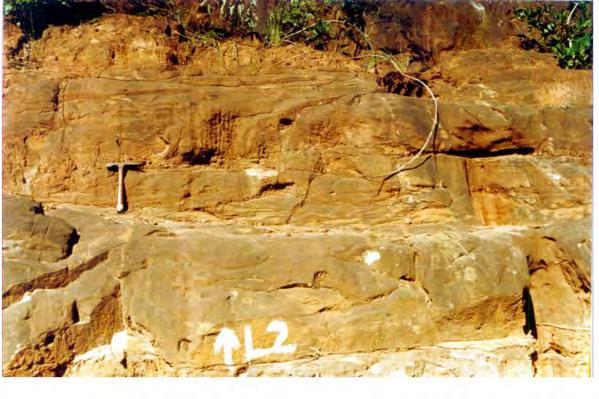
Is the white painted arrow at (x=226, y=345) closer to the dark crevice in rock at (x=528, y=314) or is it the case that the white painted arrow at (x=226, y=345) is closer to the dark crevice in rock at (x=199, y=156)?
the dark crevice in rock at (x=199, y=156)

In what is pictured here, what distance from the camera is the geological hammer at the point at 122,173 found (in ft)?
19.9

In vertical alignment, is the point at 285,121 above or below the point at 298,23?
below

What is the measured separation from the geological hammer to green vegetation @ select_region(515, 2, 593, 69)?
6207mm

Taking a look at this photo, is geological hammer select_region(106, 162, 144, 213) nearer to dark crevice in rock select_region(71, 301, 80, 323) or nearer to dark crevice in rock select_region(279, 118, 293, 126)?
dark crevice in rock select_region(71, 301, 80, 323)

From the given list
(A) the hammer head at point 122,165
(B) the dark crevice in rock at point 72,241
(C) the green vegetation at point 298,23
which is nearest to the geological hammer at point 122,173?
(A) the hammer head at point 122,165

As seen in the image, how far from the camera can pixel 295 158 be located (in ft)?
20.8

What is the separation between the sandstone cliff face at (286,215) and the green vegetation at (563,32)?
37 cm

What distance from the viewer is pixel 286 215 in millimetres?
6137

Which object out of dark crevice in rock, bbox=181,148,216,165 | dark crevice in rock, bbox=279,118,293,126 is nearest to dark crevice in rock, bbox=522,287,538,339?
dark crevice in rock, bbox=279,118,293,126

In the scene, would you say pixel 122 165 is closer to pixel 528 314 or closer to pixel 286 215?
pixel 286 215

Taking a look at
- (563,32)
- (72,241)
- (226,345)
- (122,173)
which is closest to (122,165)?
(122,173)

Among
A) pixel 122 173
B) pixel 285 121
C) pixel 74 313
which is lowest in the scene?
pixel 74 313

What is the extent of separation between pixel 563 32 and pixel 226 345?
6927 millimetres

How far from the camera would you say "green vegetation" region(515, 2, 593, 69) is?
307 inches
